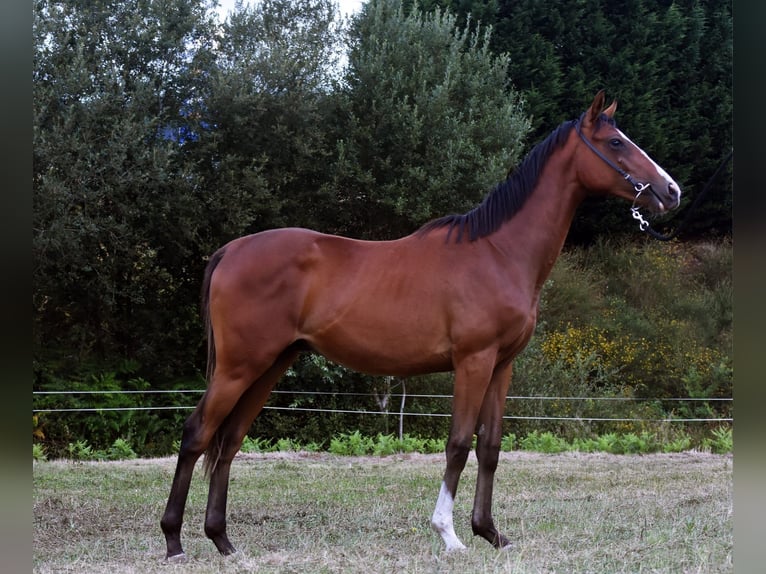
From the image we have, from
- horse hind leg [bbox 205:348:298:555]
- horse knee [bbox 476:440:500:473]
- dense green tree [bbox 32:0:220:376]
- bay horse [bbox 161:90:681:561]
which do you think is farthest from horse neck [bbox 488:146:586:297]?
dense green tree [bbox 32:0:220:376]

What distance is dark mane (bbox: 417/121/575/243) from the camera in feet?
14.0

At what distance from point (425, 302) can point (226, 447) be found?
1.41 metres

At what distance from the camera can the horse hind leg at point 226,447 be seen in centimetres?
403

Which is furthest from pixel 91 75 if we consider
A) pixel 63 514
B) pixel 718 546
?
pixel 718 546

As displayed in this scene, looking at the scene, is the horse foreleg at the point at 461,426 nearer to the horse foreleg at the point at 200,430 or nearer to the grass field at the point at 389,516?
the grass field at the point at 389,516

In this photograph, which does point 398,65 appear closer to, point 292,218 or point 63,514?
point 292,218

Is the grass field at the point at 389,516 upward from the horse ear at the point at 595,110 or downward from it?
downward

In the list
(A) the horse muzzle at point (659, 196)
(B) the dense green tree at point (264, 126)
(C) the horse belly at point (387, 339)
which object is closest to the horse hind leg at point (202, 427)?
(C) the horse belly at point (387, 339)

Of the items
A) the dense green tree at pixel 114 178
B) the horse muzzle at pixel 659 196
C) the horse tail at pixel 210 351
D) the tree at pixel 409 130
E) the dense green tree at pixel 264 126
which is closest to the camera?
the horse muzzle at pixel 659 196

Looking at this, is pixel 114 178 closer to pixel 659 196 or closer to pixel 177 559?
pixel 177 559

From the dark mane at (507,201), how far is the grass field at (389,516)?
1.80 m

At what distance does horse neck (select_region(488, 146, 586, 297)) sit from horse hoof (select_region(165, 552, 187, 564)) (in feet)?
7.88

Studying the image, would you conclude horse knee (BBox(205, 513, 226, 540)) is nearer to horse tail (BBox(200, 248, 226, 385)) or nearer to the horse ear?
horse tail (BBox(200, 248, 226, 385))
